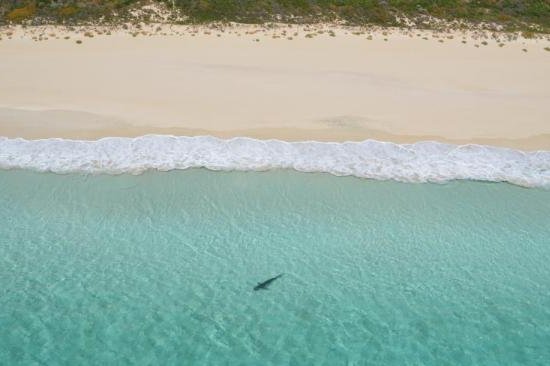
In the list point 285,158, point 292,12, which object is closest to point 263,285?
point 285,158

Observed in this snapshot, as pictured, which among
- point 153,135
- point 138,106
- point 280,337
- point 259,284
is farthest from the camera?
point 138,106

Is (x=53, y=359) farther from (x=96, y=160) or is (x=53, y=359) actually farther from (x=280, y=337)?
(x=96, y=160)

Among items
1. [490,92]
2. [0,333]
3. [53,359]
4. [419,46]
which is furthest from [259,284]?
[419,46]

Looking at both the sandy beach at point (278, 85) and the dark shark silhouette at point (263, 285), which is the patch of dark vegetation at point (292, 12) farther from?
the dark shark silhouette at point (263, 285)

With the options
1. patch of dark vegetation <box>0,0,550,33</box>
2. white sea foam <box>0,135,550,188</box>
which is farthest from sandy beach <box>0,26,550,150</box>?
patch of dark vegetation <box>0,0,550,33</box>

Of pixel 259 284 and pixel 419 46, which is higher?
pixel 419 46

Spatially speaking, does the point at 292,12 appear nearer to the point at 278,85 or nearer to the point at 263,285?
the point at 278,85
